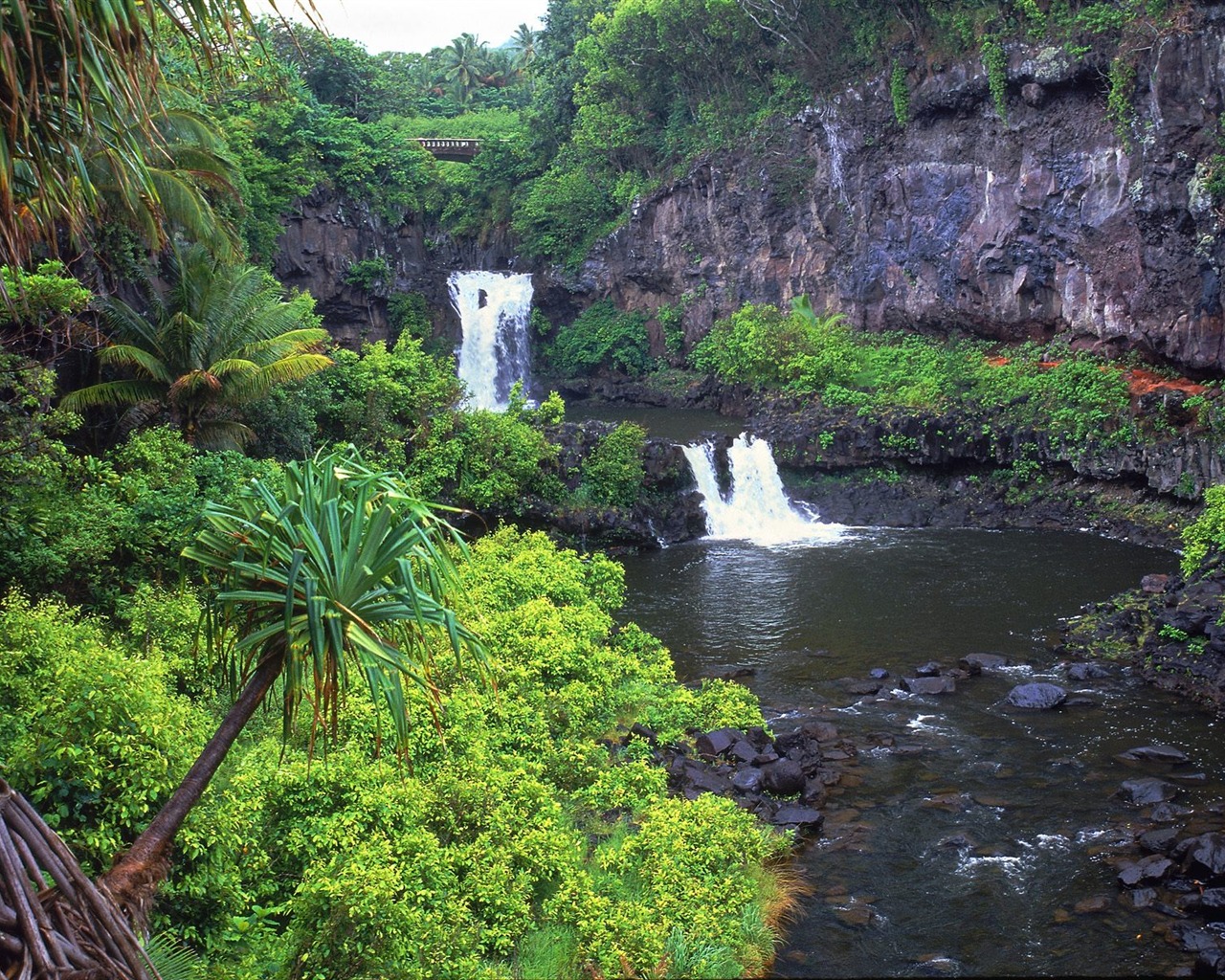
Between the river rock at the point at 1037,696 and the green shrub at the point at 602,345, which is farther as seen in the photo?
the green shrub at the point at 602,345

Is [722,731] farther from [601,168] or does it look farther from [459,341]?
[601,168]

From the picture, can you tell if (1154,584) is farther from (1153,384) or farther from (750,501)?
(750,501)

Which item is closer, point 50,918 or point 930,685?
point 50,918

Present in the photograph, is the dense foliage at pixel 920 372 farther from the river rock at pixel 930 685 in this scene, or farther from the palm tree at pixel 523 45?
the palm tree at pixel 523 45

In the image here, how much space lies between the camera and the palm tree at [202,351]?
58.1 ft

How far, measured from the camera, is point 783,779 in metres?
13.7

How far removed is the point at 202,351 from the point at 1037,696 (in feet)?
49.6

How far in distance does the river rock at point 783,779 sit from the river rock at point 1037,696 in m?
4.70

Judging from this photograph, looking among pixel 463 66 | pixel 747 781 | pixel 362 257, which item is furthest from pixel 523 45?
pixel 747 781

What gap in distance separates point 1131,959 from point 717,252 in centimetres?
3329

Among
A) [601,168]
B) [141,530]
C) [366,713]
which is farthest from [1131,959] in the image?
[601,168]

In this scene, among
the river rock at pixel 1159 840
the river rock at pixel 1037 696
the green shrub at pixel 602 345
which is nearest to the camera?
the river rock at pixel 1159 840

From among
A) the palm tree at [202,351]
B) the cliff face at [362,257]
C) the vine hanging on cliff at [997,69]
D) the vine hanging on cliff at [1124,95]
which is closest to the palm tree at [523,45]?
the cliff face at [362,257]

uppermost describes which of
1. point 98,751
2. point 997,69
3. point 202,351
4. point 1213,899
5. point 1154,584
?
point 997,69
